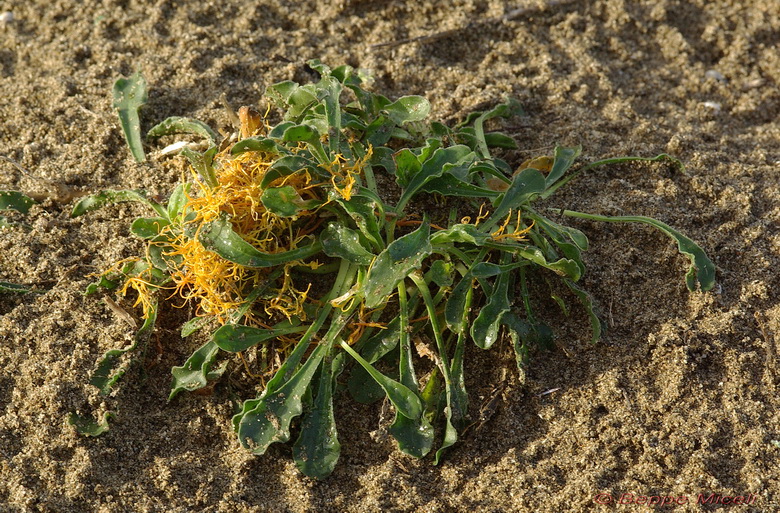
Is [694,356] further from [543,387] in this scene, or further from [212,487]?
[212,487]

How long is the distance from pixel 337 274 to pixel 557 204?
0.78m

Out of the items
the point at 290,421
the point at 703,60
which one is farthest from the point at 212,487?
the point at 703,60

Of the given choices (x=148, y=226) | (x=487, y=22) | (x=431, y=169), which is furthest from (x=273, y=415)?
(x=487, y=22)

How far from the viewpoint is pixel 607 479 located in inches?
85.2

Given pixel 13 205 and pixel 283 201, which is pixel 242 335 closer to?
pixel 283 201

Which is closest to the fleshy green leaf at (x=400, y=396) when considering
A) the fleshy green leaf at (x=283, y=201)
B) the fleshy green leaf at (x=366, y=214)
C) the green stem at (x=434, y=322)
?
the green stem at (x=434, y=322)

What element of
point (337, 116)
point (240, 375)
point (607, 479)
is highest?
point (337, 116)

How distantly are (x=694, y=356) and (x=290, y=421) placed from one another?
3.76 feet

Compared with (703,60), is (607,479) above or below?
below

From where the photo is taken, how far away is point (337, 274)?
247 cm

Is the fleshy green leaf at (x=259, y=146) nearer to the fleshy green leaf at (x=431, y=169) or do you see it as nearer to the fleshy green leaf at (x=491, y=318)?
the fleshy green leaf at (x=431, y=169)

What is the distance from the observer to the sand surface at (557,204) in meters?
2.18

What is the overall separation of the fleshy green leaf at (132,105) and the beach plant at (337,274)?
378 millimetres

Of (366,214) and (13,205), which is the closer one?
(366,214)
